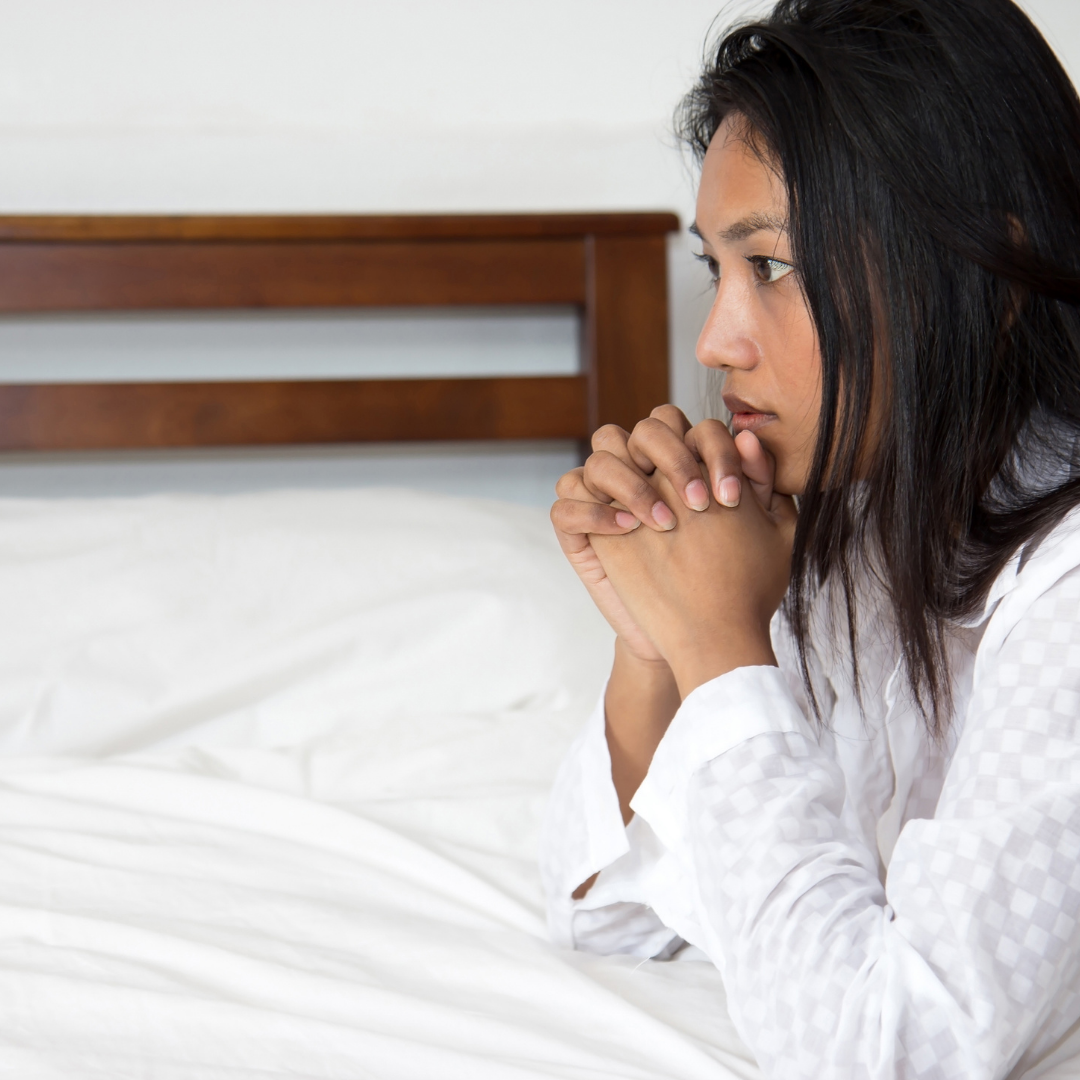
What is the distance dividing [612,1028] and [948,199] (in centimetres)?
51

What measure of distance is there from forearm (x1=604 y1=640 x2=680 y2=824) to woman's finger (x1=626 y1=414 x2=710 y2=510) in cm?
16

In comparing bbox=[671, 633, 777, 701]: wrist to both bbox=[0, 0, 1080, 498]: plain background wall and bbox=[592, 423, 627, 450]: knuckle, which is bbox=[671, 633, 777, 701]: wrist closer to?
bbox=[592, 423, 627, 450]: knuckle

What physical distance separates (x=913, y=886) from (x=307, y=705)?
813mm

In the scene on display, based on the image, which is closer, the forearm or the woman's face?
the woman's face

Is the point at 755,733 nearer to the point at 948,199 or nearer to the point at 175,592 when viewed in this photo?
the point at 948,199

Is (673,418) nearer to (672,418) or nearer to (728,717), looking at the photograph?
(672,418)

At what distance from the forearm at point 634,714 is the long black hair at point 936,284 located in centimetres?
15

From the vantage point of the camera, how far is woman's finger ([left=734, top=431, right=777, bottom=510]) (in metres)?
0.71

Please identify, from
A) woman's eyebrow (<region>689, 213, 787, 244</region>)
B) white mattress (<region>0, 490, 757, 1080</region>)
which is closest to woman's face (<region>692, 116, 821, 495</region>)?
woman's eyebrow (<region>689, 213, 787, 244</region>)

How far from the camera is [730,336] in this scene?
710 millimetres

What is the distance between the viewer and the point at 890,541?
66 centimetres

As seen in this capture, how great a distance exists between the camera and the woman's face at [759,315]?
0.68m

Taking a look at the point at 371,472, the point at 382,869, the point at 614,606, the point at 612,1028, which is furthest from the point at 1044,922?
the point at 371,472

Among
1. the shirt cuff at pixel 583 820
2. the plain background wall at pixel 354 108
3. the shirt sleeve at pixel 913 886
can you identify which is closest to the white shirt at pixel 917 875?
the shirt sleeve at pixel 913 886
